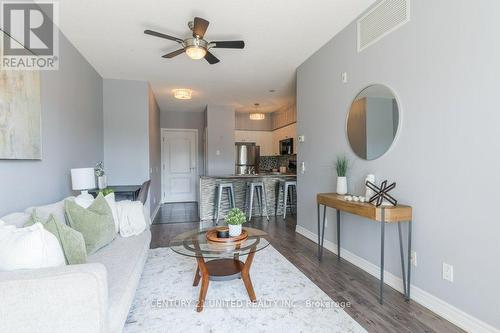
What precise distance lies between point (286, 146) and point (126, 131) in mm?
Answer: 3939

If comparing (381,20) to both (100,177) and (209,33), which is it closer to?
(209,33)

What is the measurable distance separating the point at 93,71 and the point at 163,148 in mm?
3611

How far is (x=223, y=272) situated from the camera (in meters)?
2.21

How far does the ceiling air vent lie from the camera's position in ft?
7.32

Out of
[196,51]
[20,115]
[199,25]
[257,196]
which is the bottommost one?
[257,196]

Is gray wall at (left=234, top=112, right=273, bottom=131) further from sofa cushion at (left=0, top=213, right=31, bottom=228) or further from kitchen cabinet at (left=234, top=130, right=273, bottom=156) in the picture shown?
sofa cushion at (left=0, top=213, right=31, bottom=228)

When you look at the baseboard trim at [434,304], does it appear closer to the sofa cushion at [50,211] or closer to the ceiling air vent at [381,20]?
the ceiling air vent at [381,20]

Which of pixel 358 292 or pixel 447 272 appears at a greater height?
pixel 447 272

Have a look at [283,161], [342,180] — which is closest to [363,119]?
[342,180]

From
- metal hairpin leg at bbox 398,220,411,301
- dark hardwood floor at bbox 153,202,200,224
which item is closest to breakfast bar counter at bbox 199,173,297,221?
dark hardwood floor at bbox 153,202,200,224

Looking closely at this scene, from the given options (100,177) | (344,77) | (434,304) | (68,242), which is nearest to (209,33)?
Result: (344,77)

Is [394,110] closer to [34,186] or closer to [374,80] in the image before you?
[374,80]

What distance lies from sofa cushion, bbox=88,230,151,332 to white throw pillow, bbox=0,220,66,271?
1.10 feet

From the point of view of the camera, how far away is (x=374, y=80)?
2.56 meters
